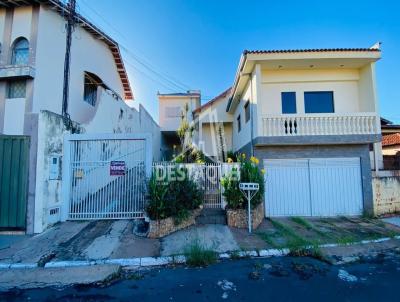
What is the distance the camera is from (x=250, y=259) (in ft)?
16.6

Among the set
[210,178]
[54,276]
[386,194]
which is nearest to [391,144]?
[386,194]

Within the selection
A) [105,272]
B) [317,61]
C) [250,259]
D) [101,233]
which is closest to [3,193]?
[101,233]

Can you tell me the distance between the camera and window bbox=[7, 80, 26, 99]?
7.43 m

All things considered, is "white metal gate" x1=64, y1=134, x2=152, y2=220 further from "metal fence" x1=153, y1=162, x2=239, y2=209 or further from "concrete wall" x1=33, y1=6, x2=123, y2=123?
"concrete wall" x1=33, y1=6, x2=123, y2=123

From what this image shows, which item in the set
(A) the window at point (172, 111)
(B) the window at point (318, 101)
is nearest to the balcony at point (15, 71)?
(B) the window at point (318, 101)

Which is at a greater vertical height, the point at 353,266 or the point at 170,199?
the point at 170,199

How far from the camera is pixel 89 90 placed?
1133 cm

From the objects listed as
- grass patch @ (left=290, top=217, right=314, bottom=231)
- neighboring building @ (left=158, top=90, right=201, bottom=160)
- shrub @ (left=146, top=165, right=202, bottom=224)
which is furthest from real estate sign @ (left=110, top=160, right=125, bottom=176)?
neighboring building @ (left=158, top=90, right=201, bottom=160)

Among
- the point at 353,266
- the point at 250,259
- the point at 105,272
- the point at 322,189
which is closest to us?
the point at 105,272

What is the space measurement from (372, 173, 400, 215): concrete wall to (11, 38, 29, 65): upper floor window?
13903 mm

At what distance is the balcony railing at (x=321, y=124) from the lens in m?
8.57

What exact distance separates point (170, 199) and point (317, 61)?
7861mm

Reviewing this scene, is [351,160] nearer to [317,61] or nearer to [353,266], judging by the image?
[317,61]

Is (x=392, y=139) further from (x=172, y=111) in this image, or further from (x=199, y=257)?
(x=199, y=257)
